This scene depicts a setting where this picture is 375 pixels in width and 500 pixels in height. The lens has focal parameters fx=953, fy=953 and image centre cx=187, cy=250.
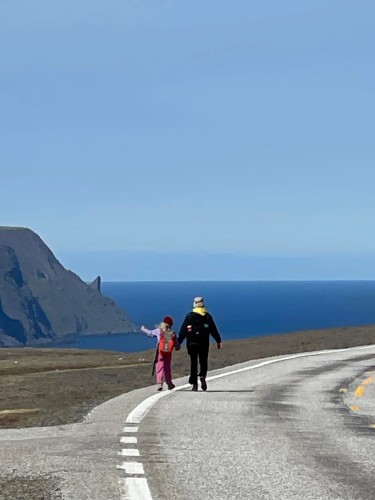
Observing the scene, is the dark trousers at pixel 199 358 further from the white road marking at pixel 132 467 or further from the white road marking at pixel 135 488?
the white road marking at pixel 135 488

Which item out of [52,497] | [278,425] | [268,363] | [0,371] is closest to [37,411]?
[278,425]

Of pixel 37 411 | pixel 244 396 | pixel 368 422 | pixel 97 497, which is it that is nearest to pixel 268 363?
pixel 244 396

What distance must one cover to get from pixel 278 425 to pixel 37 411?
5.74m

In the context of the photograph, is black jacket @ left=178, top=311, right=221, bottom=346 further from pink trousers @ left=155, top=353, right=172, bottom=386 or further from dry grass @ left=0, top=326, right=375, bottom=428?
dry grass @ left=0, top=326, right=375, bottom=428

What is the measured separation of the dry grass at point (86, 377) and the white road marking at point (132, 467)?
4.73 m

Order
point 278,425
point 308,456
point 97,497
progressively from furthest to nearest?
point 278,425
point 308,456
point 97,497

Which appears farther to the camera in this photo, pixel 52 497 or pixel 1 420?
pixel 1 420

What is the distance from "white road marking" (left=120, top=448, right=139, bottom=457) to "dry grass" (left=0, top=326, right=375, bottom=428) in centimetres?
366

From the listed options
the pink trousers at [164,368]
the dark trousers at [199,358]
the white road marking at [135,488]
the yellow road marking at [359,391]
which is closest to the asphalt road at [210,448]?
the white road marking at [135,488]

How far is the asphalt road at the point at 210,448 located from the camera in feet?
29.0

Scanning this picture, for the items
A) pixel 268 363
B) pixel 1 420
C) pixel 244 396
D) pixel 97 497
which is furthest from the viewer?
pixel 268 363

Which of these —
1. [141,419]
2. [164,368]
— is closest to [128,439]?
[141,419]

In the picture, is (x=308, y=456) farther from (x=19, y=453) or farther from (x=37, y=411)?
(x=37, y=411)

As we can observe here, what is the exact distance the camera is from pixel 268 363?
30.0 meters
